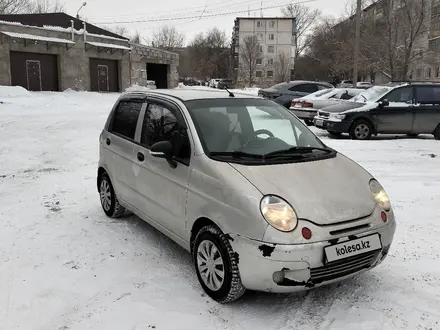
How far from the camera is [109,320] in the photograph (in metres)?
3.21

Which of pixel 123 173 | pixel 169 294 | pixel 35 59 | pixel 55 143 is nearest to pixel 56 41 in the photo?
pixel 35 59

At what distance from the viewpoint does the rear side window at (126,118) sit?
485cm

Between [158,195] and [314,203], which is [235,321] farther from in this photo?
[158,195]

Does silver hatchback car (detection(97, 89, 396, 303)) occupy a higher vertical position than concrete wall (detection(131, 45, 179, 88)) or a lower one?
lower

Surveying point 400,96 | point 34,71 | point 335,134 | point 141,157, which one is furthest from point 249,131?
point 34,71

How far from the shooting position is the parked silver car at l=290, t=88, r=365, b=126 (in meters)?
14.9

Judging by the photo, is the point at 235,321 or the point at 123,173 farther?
the point at 123,173

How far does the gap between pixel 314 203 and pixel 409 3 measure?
2864 cm

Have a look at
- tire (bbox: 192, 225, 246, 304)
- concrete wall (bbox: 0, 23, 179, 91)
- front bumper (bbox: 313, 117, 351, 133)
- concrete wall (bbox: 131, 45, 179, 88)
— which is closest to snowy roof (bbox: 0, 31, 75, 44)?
concrete wall (bbox: 0, 23, 179, 91)

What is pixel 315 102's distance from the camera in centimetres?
1507

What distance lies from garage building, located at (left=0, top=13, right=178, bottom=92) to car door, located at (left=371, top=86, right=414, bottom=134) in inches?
885

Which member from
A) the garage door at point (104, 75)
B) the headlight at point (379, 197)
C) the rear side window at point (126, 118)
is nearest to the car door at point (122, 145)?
the rear side window at point (126, 118)

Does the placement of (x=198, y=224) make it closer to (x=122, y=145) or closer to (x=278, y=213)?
(x=278, y=213)

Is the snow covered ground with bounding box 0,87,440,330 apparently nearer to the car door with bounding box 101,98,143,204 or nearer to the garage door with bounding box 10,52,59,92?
the car door with bounding box 101,98,143,204
